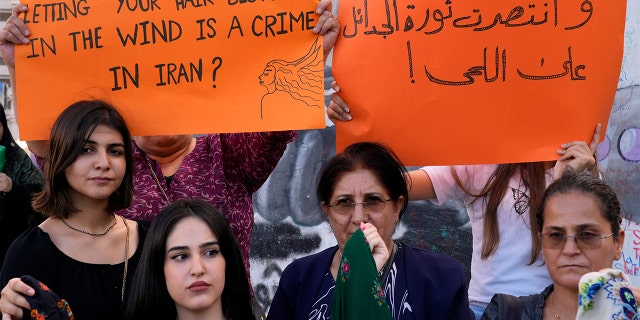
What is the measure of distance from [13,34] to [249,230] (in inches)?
48.3

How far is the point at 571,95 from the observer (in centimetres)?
312

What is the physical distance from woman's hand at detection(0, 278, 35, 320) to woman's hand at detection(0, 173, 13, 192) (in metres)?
2.04

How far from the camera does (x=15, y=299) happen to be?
97.7 inches

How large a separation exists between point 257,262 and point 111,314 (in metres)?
2.79

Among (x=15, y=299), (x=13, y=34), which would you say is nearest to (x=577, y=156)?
(x=15, y=299)

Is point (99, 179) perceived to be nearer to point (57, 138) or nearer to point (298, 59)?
point (57, 138)

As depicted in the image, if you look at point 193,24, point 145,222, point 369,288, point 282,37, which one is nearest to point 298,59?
point 282,37

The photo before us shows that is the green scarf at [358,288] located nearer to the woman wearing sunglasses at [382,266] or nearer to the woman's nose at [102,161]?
the woman wearing sunglasses at [382,266]

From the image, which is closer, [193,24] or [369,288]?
[369,288]

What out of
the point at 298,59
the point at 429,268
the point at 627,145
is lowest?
the point at 429,268

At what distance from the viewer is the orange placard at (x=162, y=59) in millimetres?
3180

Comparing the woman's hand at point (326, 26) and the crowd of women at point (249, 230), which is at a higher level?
the woman's hand at point (326, 26)

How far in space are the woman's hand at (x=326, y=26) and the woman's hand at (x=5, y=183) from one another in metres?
2.18

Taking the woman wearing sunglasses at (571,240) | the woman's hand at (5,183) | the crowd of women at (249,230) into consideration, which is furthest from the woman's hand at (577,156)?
the woman's hand at (5,183)
